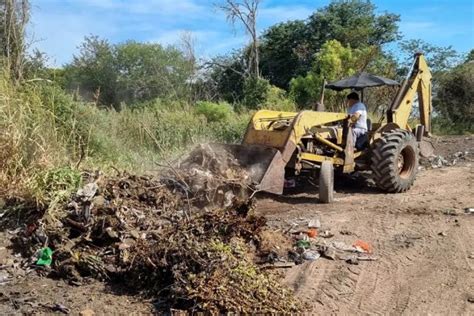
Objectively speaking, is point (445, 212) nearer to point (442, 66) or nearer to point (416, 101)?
point (416, 101)

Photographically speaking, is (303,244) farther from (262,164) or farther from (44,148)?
(44,148)

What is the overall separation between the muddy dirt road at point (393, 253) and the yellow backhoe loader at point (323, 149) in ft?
1.34

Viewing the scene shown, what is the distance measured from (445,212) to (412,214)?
468 mm

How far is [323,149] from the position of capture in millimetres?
9148

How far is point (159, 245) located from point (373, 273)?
209cm

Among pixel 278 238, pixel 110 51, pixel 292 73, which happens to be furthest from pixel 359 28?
pixel 278 238

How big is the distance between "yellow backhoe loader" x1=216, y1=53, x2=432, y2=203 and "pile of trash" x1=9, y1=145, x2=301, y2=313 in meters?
1.32

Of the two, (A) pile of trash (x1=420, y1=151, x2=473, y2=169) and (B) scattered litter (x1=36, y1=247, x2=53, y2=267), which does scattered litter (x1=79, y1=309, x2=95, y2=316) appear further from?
(A) pile of trash (x1=420, y1=151, x2=473, y2=169)

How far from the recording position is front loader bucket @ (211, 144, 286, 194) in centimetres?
795

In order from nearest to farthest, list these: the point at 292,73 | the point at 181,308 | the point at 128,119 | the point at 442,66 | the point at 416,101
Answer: the point at 181,308
the point at 416,101
the point at 128,119
the point at 442,66
the point at 292,73

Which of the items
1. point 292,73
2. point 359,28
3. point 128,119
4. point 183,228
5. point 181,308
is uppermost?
point 359,28

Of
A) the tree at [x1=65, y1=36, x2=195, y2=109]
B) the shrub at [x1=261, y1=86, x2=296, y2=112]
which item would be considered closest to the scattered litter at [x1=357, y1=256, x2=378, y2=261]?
the shrub at [x1=261, y1=86, x2=296, y2=112]

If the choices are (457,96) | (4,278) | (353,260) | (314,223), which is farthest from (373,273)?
(457,96)

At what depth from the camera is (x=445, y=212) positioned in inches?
308
